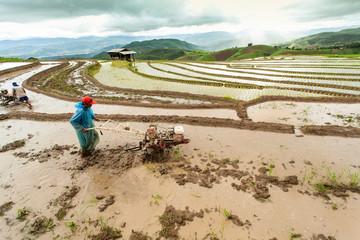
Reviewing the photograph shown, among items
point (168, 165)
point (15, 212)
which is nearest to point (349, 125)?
point (168, 165)

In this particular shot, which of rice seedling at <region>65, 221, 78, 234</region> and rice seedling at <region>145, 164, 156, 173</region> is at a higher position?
rice seedling at <region>145, 164, 156, 173</region>

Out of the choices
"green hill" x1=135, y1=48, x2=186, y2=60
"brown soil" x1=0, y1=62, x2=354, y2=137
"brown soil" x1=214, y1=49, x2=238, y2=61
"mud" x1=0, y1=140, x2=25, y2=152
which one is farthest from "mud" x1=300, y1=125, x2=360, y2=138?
"green hill" x1=135, y1=48, x2=186, y2=60

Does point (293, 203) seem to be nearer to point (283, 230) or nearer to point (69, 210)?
point (283, 230)

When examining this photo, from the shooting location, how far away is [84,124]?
4078mm

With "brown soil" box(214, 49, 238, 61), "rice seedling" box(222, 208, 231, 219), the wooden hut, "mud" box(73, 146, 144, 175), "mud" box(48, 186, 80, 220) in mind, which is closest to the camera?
"rice seedling" box(222, 208, 231, 219)

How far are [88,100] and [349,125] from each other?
875 centimetres

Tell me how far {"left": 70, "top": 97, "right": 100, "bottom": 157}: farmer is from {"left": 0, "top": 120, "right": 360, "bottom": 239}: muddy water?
48 centimetres

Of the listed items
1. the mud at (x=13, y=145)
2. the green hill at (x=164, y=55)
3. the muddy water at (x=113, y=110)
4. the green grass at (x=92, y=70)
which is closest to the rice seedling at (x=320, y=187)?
the muddy water at (x=113, y=110)

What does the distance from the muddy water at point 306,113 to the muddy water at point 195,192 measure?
1.28 metres

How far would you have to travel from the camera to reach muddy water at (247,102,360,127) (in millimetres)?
6039

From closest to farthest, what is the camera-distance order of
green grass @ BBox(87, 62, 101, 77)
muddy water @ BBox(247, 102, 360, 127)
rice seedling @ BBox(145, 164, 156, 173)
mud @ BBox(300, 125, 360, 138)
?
rice seedling @ BBox(145, 164, 156, 173) → mud @ BBox(300, 125, 360, 138) → muddy water @ BBox(247, 102, 360, 127) → green grass @ BBox(87, 62, 101, 77)

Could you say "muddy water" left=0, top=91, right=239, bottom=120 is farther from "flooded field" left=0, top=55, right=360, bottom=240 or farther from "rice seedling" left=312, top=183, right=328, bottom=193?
"rice seedling" left=312, top=183, right=328, bottom=193

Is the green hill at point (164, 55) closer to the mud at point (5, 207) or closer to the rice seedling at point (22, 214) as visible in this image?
the mud at point (5, 207)

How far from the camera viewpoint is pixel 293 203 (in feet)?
10.2
